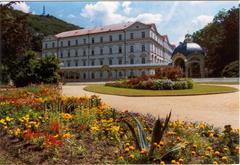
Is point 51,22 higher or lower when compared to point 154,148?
higher

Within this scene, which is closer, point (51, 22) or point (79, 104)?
point (79, 104)

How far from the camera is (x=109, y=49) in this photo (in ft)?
292

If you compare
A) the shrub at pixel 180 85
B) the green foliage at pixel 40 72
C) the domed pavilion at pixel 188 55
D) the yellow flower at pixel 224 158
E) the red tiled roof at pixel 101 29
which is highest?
the red tiled roof at pixel 101 29

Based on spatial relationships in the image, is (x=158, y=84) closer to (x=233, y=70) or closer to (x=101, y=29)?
→ (x=233, y=70)

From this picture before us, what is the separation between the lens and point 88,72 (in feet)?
259

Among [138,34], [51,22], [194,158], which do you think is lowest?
[194,158]

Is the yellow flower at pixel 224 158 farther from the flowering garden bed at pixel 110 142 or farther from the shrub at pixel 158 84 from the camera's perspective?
the shrub at pixel 158 84

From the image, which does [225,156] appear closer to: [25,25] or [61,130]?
[61,130]

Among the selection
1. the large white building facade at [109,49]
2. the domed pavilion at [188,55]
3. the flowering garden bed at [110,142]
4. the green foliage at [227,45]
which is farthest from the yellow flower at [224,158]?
the large white building facade at [109,49]

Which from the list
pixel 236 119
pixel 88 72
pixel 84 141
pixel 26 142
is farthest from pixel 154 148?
pixel 88 72

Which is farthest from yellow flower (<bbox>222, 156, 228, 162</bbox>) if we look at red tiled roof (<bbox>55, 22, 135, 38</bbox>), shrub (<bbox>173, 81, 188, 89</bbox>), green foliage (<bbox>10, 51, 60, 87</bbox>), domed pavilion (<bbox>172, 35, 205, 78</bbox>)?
red tiled roof (<bbox>55, 22, 135, 38</bbox>)

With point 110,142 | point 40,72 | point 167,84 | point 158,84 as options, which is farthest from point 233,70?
point 110,142

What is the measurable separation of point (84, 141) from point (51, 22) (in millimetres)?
131961

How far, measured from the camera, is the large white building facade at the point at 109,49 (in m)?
75.8
